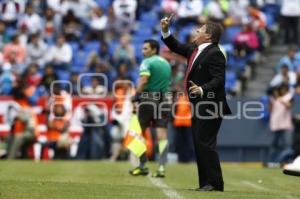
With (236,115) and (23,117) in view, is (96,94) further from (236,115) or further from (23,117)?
(236,115)

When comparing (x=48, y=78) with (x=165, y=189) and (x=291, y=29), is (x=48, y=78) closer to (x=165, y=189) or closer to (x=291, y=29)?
(x=291, y=29)

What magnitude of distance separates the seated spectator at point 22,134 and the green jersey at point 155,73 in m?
8.44

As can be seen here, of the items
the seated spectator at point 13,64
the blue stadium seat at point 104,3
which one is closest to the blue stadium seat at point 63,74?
the seated spectator at point 13,64

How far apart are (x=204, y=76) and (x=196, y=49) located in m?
0.46

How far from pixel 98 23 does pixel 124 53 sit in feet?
7.29

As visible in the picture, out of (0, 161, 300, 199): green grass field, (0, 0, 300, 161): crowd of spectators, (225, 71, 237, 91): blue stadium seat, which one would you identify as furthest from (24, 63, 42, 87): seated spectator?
(0, 161, 300, 199): green grass field

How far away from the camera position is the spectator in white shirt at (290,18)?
26750mm

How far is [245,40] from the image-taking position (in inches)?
1026

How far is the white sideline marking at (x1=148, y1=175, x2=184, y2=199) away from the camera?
36.2 feet

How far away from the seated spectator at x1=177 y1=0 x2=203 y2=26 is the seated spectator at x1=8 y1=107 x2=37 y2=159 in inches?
233

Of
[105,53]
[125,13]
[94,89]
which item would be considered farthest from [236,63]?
[94,89]

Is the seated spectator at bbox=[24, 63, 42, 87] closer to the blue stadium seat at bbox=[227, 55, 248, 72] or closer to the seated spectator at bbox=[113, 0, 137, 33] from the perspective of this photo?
the seated spectator at bbox=[113, 0, 137, 33]

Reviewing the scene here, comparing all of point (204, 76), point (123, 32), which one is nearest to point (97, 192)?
point (204, 76)

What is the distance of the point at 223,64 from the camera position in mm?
12203
